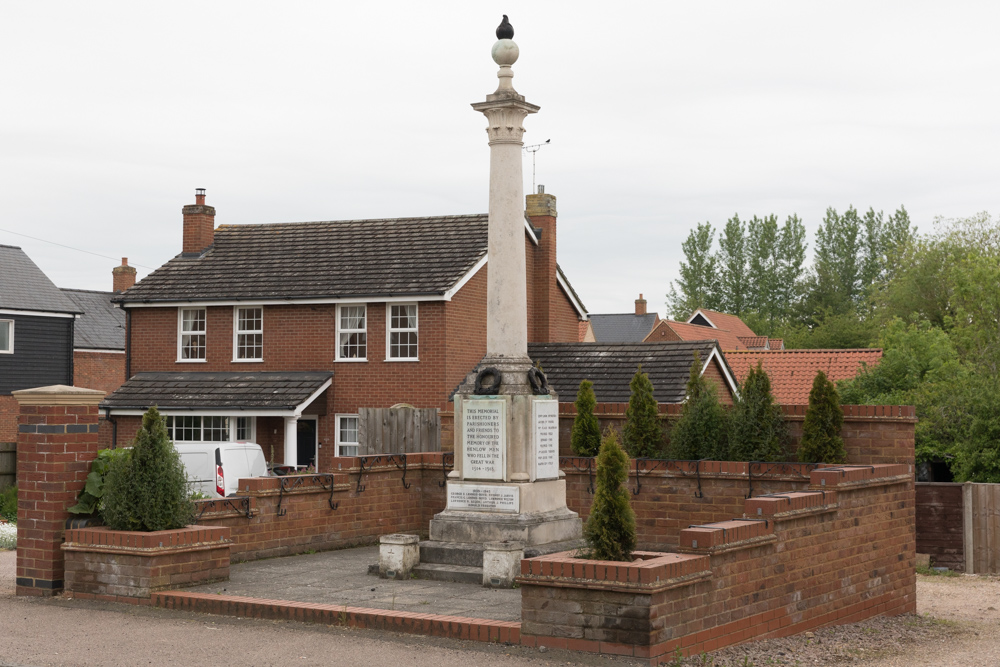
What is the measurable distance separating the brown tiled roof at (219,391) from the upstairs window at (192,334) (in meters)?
0.62

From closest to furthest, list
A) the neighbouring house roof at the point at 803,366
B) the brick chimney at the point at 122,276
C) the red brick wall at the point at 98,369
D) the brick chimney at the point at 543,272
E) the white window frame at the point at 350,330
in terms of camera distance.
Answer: the white window frame at the point at 350,330 → the brick chimney at the point at 543,272 → the neighbouring house roof at the point at 803,366 → the red brick wall at the point at 98,369 → the brick chimney at the point at 122,276

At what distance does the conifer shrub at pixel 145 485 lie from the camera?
1111 cm

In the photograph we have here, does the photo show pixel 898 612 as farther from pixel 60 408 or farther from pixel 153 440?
pixel 60 408

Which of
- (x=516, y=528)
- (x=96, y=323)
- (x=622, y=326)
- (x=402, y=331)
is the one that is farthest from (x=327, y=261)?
(x=622, y=326)

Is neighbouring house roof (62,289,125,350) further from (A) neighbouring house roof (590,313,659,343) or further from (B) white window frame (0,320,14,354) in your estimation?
(A) neighbouring house roof (590,313,659,343)

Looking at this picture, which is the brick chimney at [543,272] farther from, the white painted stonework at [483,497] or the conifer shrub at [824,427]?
the white painted stonework at [483,497]

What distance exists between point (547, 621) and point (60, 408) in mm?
5781

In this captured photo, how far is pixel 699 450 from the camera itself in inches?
602

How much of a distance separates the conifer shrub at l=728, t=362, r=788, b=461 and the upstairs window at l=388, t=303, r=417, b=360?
12.4 metres

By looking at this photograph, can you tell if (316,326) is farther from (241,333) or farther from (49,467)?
(49,467)

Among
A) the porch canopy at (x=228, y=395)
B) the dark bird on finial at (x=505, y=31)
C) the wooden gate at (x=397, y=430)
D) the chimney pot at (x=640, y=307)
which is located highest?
the chimney pot at (x=640, y=307)

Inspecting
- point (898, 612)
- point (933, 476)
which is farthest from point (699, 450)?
point (933, 476)

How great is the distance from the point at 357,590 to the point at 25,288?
30.5 meters

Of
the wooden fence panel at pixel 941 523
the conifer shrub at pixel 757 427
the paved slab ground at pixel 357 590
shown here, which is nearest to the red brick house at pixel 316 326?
the wooden fence panel at pixel 941 523
